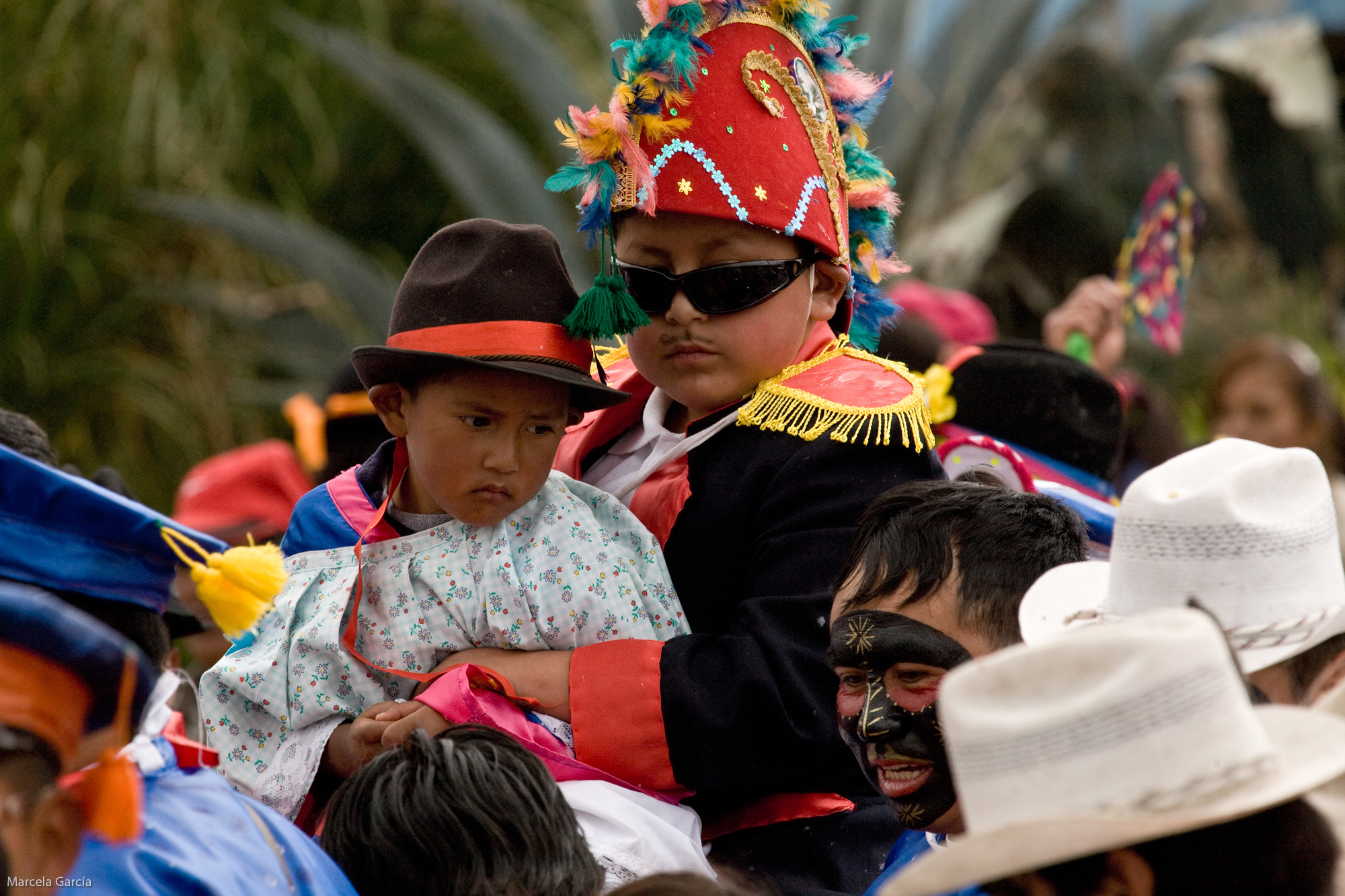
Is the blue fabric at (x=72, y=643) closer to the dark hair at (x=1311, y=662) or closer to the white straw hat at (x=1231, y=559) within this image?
the white straw hat at (x=1231, y=559)

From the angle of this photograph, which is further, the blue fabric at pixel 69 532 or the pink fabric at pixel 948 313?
the pink fabric at pixel 948 313

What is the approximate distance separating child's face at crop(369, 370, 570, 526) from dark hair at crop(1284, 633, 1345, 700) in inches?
48.3

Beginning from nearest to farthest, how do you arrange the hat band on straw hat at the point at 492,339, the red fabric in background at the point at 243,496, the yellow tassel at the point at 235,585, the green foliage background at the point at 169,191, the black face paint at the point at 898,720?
the yellow tassel at the point at 235,585 < the black face paint at the point at 898,720 < the hat band on straw hat at the point at 492,339 < the red fabric in background at the point at 243,496 < the green foliage background at the point at 169,191

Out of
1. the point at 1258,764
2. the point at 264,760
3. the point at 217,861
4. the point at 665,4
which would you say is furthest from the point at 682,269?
the point at 1258,764

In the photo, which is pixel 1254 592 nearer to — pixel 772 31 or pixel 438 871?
pixel 438 871

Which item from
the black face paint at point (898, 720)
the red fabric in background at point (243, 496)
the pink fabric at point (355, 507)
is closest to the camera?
the black face paint at point (898, 720)

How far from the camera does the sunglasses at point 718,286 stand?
2.59 meters

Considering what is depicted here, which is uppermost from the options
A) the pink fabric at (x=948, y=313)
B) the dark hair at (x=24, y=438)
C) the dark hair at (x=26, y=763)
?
the dark hair at (x=26, y=763)

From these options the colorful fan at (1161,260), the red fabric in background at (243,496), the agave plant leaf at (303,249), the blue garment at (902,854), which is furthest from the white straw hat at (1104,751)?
the agave plant leaf at (303,249)

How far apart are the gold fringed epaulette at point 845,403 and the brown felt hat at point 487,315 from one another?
28 centimetres

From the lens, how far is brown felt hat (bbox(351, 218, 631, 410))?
7.98 ft

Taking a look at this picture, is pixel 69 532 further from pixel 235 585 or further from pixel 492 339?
pixel 492 339

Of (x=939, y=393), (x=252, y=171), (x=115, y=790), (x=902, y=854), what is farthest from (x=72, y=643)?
(x=252, y=171)

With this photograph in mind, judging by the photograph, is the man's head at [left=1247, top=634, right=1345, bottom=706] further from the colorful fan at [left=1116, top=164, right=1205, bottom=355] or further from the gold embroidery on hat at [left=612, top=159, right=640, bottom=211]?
the colorful fan at [left=1116, top=164, right=1205, bottom=355]
